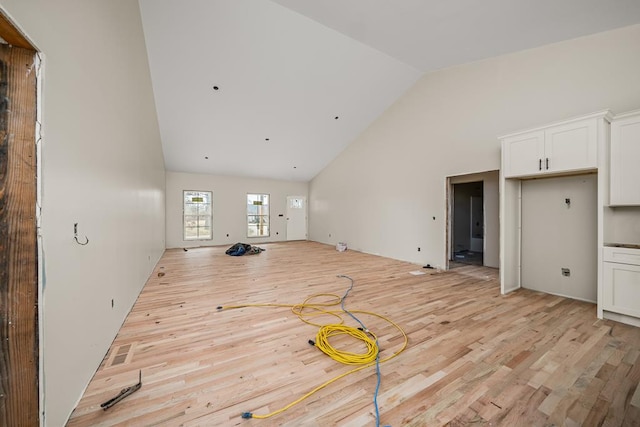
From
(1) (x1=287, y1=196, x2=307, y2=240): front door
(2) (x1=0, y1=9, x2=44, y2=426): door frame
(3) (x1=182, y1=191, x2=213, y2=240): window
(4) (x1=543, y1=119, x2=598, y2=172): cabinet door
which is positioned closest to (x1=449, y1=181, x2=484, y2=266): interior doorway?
(4) (x1=543, y1=119, x2=598, y2=172): cabinet door

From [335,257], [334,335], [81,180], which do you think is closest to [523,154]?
[334,335]

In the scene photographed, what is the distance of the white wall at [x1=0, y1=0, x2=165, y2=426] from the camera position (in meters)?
1.15

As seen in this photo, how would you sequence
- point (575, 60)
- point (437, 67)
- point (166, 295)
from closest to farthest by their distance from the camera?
point (575, 60) < point (166, 295) < point (437, 67)

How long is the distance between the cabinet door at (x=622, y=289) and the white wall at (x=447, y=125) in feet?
6.27

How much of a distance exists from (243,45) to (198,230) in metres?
6.53

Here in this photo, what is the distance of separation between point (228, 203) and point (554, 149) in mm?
8752

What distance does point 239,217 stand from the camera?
9.02 meters

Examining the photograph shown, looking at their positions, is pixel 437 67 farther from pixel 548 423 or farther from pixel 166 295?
pixel 166 295

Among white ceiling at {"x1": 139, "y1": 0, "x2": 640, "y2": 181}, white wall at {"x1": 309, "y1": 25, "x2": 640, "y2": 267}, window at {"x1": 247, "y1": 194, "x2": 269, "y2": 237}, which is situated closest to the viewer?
white ceiling at {"x1": 139, "y1": 0, "x2": 640, "y2": 181}

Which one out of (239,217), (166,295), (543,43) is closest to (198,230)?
(239,217)

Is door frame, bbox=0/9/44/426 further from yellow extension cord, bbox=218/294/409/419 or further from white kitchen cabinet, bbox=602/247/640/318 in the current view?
white kitchen cabinet, bbox=602/247/640/318

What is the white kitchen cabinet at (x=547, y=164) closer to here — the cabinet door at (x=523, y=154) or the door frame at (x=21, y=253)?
the cabinet door at (x=523, y=154)

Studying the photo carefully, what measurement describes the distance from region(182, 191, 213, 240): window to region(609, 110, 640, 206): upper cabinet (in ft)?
30.9

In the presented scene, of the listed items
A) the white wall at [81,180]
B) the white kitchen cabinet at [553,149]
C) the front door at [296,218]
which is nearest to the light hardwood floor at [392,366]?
the white wall at [81,180]
